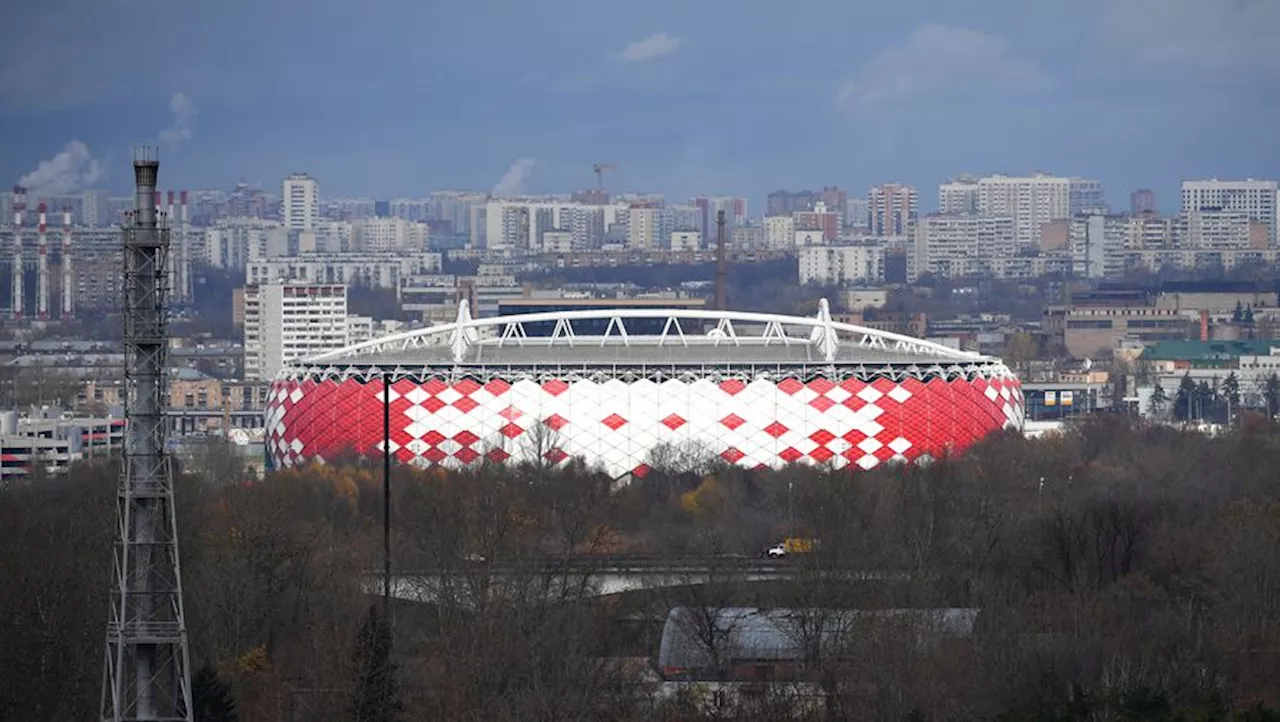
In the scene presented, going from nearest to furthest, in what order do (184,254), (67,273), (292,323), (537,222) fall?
(292,323) → (67,273) → (184,254) → (537,222)

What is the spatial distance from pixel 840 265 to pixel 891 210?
1330 inches

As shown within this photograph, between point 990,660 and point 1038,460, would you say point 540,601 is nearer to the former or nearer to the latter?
point 990,660

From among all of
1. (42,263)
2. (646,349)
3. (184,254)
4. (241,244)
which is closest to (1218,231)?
(241,244)

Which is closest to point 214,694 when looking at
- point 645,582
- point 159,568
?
point 159,568

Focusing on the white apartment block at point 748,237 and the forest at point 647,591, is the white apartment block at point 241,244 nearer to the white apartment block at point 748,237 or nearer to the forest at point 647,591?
the white apartment block at point 748,237

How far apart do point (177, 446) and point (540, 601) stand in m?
27.8

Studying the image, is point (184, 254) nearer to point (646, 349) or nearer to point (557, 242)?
point (557, 242)

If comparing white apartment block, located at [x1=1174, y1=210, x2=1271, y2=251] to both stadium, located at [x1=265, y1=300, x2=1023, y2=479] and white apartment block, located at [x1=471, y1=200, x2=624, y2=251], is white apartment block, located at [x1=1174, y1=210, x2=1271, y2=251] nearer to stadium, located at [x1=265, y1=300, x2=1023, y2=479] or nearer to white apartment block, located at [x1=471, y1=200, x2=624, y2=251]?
white apartment block, located at [x1=471, y1=200, x2=624, y2=251]

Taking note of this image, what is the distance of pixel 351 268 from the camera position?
416 feet

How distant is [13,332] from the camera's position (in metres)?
93.1

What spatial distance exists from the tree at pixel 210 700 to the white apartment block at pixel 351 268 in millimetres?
82447

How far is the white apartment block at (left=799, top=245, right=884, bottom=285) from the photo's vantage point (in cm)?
12888

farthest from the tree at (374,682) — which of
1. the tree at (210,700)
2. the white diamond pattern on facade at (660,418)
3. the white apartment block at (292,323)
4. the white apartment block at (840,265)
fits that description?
the white apartment block at (840,265)

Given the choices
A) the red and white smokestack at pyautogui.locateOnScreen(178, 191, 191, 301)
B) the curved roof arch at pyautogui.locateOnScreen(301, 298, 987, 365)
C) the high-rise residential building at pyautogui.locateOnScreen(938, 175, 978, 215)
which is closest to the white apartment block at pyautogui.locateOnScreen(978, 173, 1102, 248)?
the high-rise residential building at pyautogui.locateOnScreen(938, 175, 978, 215)
